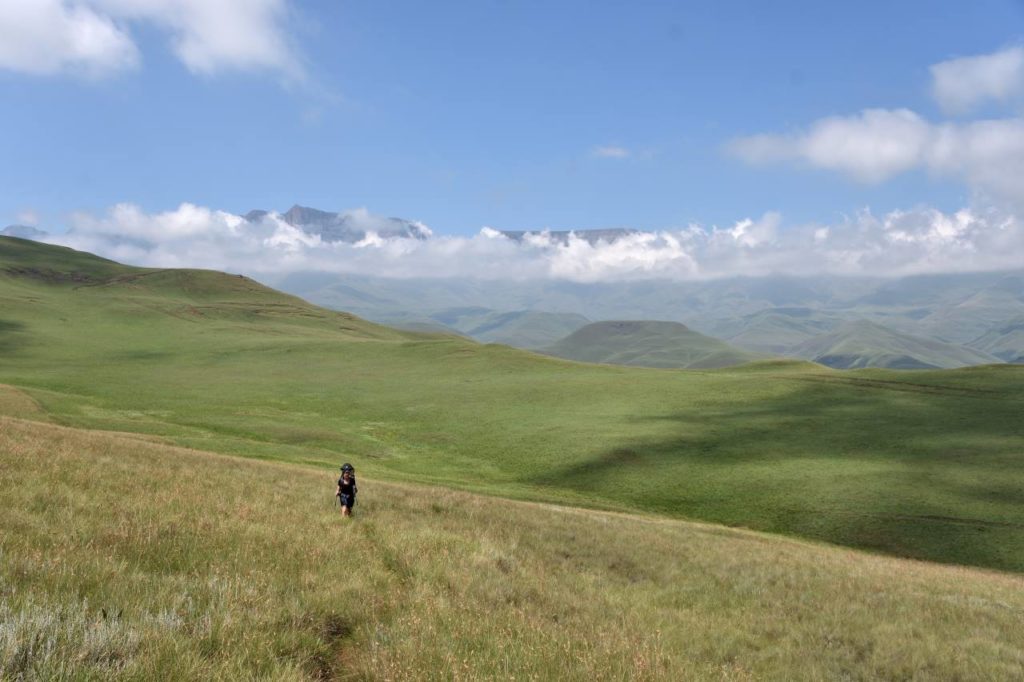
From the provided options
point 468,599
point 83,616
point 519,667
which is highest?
point 83,616

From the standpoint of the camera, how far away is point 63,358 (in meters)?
107

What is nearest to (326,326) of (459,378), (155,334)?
(155,334)

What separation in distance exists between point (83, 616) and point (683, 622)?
10.6 metres

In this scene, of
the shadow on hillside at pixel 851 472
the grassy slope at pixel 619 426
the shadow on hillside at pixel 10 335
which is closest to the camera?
the shadow on hillside at pixel 851 472

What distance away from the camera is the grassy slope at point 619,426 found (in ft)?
153

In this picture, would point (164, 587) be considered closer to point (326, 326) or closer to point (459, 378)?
point (459, 378)

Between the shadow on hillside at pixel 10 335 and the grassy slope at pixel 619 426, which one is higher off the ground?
the shadow on hillside at pixel 10 335

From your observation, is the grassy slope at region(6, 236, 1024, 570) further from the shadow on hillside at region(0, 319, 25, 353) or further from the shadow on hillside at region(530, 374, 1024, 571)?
the shadow on hillside at region(0, 319, 25, 353)

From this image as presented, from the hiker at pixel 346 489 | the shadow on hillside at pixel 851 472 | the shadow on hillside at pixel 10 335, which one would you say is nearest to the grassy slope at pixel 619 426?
the shadow on hillside at pixel 851 472

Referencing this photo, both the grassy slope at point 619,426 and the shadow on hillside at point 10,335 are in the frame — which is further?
the shadow on hillside at point 10,335

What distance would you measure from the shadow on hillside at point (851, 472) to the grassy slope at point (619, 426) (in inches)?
9.0

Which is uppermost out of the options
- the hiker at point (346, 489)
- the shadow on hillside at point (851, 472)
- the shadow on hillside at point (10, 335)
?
the hiker at point (346, 489)

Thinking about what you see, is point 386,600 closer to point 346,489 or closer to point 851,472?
point 346,489

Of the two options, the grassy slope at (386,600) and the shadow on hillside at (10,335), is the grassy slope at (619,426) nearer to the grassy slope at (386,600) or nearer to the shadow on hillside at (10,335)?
the shadow on hillside at (10,335)
